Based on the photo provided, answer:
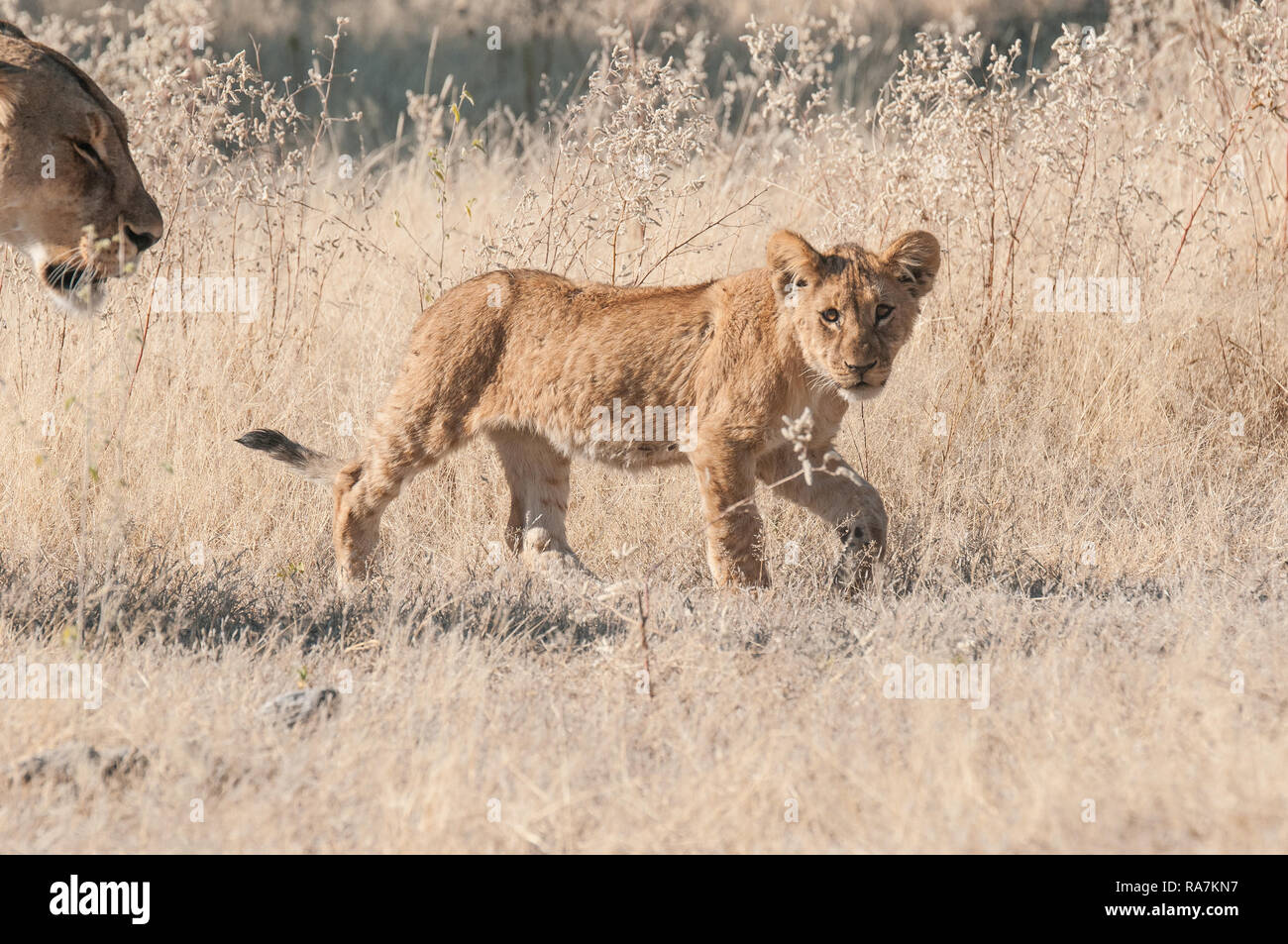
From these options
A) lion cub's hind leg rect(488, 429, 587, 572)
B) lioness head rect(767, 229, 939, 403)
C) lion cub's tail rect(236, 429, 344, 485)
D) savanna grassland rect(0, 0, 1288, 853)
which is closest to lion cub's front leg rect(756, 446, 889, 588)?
savanna grassland rect(0, 0, 1288, 853)

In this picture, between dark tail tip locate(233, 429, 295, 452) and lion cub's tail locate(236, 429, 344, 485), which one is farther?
lion cub's tail locate(236, 429, 344, 485)

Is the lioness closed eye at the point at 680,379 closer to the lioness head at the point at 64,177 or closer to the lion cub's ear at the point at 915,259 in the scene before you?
the lion cub's ear at the point at 915,259

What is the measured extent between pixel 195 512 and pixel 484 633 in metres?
1.95

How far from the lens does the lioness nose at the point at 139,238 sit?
482cm

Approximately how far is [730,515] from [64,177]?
2.55 metres

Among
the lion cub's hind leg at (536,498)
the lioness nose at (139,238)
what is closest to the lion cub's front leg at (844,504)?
the lion cub's hind leg at (536,498)

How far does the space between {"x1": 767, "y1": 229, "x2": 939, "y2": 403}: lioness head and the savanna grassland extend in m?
0.85

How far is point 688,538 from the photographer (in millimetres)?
5863

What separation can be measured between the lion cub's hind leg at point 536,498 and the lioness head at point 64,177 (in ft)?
5.56

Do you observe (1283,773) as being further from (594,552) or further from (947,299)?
(947,299)

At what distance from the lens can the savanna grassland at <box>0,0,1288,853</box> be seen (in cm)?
333

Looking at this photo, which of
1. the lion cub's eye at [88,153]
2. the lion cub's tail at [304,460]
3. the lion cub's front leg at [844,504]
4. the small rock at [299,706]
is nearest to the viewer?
the small rock at [299,706]

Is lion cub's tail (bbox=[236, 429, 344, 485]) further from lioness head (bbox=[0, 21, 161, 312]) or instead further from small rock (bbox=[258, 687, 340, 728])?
small rock (bbox=[258, 687, 340, 728])

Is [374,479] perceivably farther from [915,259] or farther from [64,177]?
[915,259]
